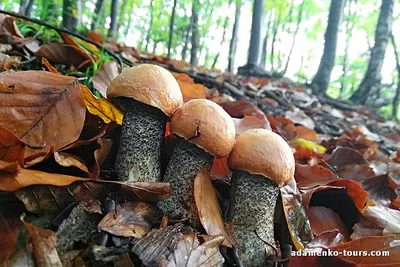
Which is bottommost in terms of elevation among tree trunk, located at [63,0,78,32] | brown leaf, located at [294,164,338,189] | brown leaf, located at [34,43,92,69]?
brown leaf, located at [294,164,338,189]

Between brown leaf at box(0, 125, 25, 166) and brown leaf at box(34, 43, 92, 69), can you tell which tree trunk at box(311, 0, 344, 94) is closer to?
brown leaf at box(34, 43, 92, 69)

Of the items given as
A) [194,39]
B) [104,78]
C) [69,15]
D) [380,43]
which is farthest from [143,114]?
[194,39]

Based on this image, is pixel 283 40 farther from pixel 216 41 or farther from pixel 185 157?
pixel 185 157

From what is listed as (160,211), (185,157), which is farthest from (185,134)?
(160,211)

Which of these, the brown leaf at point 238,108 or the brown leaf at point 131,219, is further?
the brown leaf at point 238,108

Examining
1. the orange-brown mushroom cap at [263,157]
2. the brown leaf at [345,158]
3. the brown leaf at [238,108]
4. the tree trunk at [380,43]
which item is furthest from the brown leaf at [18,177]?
the tree trunk at [380,43]

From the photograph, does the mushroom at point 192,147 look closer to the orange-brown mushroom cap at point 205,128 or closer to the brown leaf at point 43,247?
the orange-brown mushroom cap at point 205,128

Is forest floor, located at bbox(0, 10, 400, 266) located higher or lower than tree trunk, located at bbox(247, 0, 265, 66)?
lower

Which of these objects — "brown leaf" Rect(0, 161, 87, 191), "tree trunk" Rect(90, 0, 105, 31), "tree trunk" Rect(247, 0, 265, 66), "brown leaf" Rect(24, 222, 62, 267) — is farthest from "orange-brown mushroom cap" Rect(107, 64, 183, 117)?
"tree trunk" Rect(247, 0, 265, 66)

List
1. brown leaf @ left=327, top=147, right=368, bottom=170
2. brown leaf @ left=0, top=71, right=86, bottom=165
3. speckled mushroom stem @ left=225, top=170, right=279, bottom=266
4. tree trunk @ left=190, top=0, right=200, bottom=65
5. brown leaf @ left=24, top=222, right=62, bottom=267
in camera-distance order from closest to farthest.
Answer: brown leaf @ left=24, top=222, right=62, bottom=267
brown leaf @ left=0, top=71, right=86, bottom=165
speckled mushroom stem @ left=225, top=170, right=279, bottom=266
brown leaf @ left=327, top=147, right=368, bottom=170
tree trunk @ left=190, top=0, right=200, bottom=65
